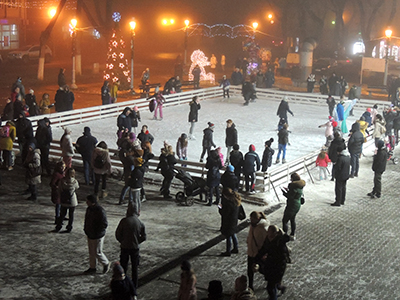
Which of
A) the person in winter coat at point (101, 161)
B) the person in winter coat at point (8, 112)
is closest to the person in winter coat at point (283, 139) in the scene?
the person in winter coat at point (101, 161)

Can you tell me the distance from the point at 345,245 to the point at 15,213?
682cm

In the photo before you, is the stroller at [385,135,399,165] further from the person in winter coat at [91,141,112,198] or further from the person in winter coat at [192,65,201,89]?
the person in winter coat at [192,65,201,89]

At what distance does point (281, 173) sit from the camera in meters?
16.4

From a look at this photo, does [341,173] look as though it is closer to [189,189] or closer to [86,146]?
[189,189]

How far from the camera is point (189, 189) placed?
581 inches

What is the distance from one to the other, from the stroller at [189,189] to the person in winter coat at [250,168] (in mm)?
1130

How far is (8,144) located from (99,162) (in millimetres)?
3369

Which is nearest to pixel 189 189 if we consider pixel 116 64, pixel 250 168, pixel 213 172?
pixel 213 172

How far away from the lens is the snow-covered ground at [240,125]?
21406 mm

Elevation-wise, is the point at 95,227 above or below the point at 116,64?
below

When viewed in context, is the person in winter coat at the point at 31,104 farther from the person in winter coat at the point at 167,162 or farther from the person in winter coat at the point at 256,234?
the person in winter coat at the point at 256,234

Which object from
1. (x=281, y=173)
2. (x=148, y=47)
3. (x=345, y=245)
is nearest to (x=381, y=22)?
(x=148, y=47)

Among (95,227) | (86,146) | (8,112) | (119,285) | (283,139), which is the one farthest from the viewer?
(8,112)

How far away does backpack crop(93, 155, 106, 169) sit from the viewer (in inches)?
573
